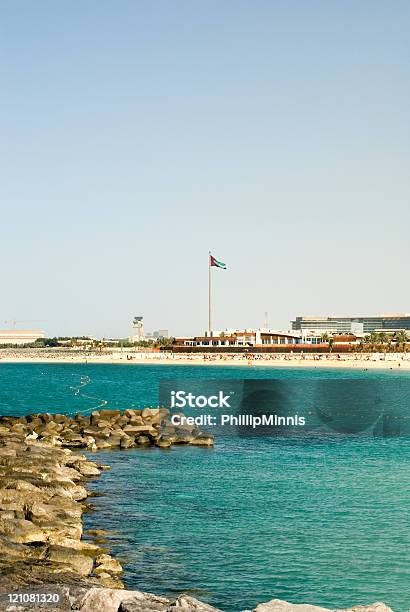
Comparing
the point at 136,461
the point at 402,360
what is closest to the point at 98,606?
the point at 136,461

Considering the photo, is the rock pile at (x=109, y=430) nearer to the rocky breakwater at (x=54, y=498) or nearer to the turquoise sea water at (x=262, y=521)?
the rocky breakwater at (x=54, y=498)

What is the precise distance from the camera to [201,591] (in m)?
21.2

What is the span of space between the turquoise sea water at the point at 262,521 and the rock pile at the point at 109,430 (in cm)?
252

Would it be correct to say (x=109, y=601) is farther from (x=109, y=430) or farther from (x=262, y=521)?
(x=109, y=430)

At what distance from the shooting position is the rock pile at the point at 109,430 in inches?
1896

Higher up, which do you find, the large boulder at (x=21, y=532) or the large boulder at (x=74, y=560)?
the large boulder at (x=21, y=532)

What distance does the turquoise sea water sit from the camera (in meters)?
21.9

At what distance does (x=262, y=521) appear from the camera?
28.8 m

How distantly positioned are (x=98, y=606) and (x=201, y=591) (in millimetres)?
5848

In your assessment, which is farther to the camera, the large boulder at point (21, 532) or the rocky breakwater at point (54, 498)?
the large boulder at point (21, 532)

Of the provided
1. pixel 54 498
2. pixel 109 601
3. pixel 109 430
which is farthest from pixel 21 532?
pixel 109 430

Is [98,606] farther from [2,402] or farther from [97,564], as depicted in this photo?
[2,402]

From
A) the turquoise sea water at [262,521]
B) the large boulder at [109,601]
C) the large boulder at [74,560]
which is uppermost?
the large boulder at [109,601]

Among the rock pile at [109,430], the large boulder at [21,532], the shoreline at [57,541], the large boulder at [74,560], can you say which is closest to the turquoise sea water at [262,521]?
the shoreline at [57,541]
